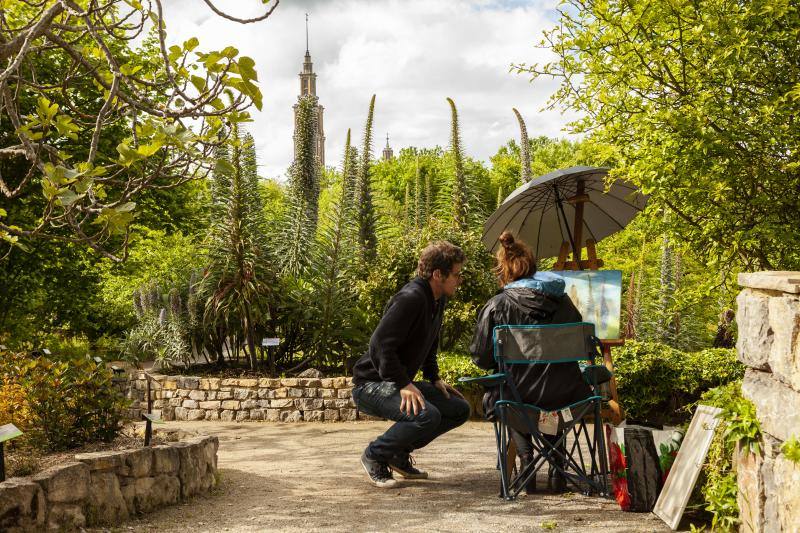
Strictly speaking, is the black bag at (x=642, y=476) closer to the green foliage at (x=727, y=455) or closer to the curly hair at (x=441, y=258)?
the green foliage at (x=727, y=455)

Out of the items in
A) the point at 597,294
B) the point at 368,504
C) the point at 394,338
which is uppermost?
the point at 597,294

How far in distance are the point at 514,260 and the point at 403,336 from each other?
81 cm

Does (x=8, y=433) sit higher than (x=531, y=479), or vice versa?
(x=8, y=433)

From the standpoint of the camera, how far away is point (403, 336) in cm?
470

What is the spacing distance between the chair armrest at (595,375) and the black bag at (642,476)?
516 mm

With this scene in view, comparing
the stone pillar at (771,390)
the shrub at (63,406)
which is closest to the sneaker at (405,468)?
the shrub at (63,406)

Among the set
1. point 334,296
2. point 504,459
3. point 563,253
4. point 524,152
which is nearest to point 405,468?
point 504,459

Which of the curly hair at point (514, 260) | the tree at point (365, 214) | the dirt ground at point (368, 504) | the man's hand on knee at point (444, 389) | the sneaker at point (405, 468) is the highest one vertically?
the tree at point (365, 214)

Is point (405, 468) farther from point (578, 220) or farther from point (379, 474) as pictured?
point (578, 220)

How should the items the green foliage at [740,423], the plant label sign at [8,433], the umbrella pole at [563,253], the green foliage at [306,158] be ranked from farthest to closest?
the green foliage at [306,158], the umbrella pole at [563,253], the plant label sign at [8,433], the green foliage at [740,423]

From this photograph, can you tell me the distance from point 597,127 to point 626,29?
100cm

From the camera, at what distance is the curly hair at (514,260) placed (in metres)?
4.74

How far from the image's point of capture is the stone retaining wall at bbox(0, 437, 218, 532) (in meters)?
3.59

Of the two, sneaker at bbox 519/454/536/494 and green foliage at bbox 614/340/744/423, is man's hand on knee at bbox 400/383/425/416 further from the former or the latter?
green foliage at bbox 614/340/744/423
